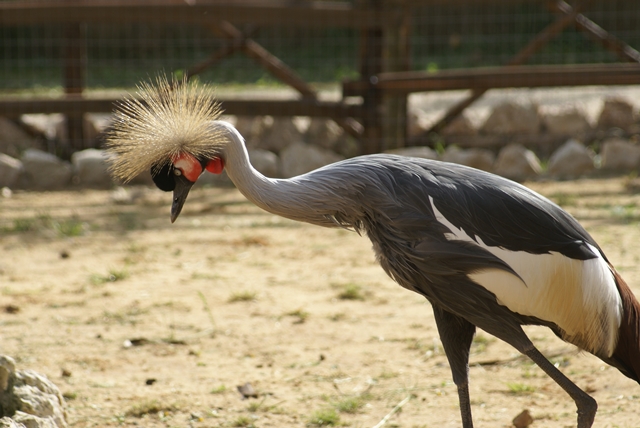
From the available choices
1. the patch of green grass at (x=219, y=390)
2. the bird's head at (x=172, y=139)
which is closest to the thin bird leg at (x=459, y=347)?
the bird's head at (x=172, y=139)

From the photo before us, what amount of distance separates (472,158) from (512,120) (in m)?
0.85

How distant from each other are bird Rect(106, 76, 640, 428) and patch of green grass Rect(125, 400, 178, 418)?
0.93 meters

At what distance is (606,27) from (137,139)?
43.6 feet

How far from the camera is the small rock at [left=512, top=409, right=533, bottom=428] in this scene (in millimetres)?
2711

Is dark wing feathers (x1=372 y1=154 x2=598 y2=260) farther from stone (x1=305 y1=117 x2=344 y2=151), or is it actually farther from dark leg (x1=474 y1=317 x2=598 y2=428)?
stone (x1=305 y1=117 x2=344 y2=151)

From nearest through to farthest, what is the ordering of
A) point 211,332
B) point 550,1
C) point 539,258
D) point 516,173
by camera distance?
point 539,258
point 211,332
point 516,173
point 550,1

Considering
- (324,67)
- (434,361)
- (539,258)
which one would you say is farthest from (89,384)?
(324,67)

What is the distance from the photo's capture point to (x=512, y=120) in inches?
286

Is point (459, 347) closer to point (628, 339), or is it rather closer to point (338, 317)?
point (628, 339)

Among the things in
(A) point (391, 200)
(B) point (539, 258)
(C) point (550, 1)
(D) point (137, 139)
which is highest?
(C) point (550, 1)

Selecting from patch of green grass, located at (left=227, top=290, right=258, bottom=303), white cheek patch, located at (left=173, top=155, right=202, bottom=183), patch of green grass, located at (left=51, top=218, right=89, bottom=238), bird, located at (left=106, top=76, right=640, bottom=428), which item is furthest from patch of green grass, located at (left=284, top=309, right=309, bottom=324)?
patch of green grass, located at (left=51, top=218, right=89, bottom=238)

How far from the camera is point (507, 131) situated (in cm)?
725

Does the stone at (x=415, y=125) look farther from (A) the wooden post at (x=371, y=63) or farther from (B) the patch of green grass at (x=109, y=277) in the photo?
(B) the patch of green grass at (x=109, y=277)

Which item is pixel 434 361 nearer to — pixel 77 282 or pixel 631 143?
pixel 77 282
